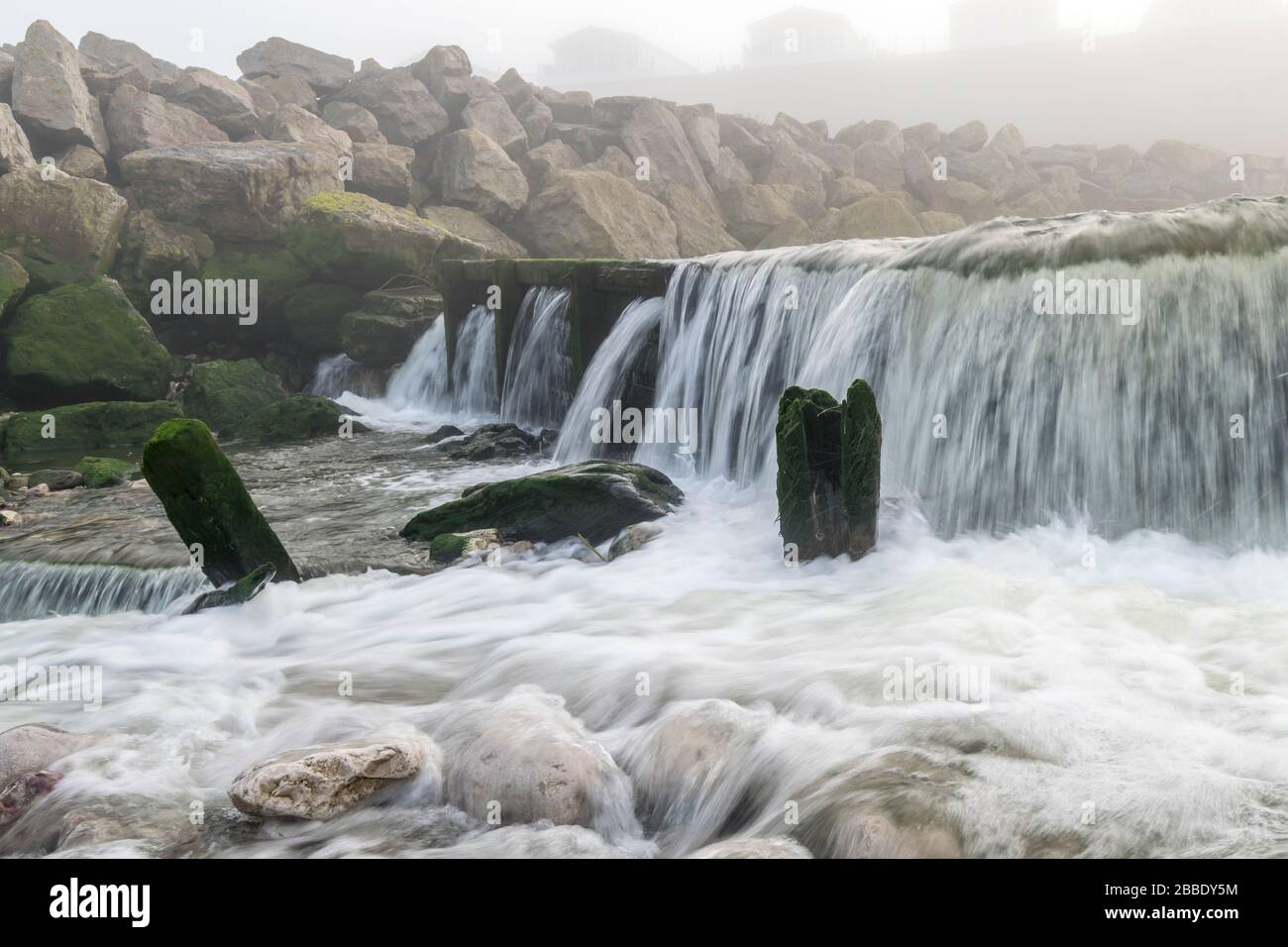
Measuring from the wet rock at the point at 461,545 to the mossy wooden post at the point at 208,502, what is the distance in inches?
49.3

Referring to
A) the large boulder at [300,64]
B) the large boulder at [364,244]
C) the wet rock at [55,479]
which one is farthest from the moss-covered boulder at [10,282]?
the large boulder at [300,64]

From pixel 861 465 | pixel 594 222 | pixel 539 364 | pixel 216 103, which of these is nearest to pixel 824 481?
pixel 861 465

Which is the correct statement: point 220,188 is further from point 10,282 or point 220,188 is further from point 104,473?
point 104,473

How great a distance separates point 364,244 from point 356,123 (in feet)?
48.9

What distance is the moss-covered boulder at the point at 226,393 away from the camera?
675 inches

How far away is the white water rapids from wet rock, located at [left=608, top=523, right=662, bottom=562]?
0.40 feet

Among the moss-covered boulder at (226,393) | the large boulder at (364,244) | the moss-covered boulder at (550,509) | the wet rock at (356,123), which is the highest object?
the wet rock at (356,123)

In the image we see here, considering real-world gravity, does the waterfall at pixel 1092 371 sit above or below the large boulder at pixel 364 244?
below

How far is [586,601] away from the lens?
25.0 feet

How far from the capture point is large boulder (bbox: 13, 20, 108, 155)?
25047 mm

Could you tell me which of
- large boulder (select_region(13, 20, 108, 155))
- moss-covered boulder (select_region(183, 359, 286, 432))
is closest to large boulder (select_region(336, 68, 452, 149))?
large boulder (select_region(13, 20, 108, 155))

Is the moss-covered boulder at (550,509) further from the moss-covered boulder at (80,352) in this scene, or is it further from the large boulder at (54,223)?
the large boulder at (54,223)

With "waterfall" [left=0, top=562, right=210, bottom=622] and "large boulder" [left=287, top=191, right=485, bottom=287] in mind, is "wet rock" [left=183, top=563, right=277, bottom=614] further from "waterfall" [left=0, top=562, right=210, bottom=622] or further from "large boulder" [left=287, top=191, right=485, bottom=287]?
"large boulder" [left=287, top=191, right=485, bottom=287]
